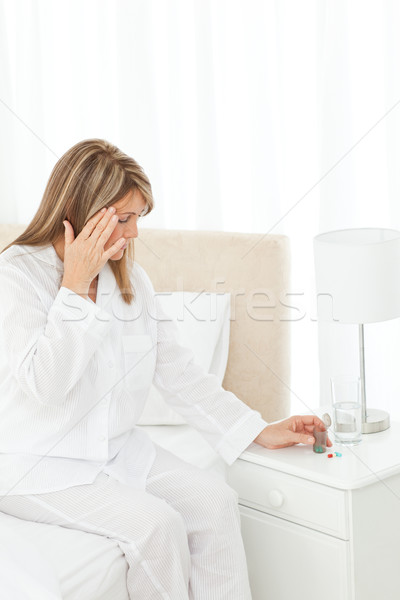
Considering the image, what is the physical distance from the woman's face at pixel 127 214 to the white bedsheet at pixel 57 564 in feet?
1.93

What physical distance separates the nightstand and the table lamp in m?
0.23

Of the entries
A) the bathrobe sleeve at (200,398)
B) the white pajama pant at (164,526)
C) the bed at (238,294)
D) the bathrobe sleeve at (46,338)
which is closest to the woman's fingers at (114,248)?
the bathrobe sleeve at (46,338)

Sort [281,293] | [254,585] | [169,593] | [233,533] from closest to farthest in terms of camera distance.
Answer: [169,593] → [233,533] → [254,585] → [281,293]

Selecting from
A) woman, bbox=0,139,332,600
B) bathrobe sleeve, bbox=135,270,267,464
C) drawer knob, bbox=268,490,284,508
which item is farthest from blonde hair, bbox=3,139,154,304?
drawer knob, bbox=268,490,284,508

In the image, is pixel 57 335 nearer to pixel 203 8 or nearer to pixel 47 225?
pixel 47 225

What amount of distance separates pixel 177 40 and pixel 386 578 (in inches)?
70.4

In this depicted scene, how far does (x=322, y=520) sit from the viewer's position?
1705 mm

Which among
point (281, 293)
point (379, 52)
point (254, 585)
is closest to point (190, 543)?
point (254, 585)

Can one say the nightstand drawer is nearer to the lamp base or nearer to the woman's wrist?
the lamp base

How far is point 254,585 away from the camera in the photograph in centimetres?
186

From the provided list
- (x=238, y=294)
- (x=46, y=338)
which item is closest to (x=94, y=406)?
(x=46, y=338)

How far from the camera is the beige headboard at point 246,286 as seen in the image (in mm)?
2414

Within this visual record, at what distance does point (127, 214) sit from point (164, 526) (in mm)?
657

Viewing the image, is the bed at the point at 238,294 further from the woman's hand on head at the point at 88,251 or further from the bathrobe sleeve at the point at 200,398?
the woman's hand on head at the point at 88,251
